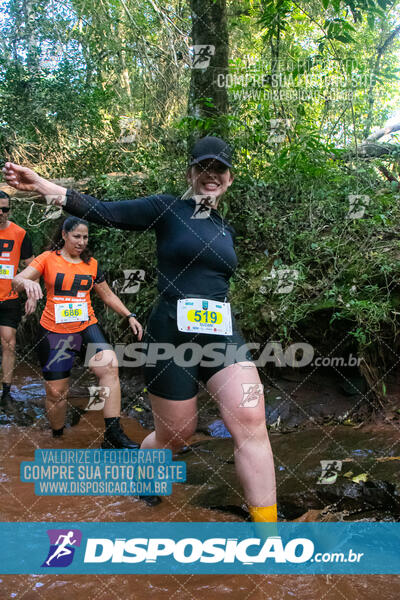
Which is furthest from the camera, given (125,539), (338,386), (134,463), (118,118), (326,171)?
(118,118)

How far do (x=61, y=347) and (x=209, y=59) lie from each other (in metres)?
3.70

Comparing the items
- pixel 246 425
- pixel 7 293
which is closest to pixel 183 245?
pixel 246 425

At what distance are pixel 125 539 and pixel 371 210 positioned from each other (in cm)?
398

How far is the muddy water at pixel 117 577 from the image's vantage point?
82.7 inches

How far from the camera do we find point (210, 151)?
95.0 inches

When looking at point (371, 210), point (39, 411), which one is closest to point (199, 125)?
point (371, 210)

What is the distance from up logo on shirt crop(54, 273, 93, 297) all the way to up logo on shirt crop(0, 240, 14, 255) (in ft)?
3.97

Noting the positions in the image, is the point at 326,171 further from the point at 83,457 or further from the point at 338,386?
the point at 83,457

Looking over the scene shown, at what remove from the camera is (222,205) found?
541 centimetres

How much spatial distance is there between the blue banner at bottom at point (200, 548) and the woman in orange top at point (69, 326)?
127cm

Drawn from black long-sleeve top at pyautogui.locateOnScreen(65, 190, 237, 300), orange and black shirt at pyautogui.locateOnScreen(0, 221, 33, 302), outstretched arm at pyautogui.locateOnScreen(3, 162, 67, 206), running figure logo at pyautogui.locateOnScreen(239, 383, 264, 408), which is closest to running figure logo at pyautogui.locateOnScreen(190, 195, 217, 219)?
black long-sleeve top at pyautogui.locateOnScreen(65, 190, 237, 300)

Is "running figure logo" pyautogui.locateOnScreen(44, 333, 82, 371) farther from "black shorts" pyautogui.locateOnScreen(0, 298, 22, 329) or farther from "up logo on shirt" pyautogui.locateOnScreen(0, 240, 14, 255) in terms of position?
"up logo on shirt" pyautogui.locateOnScreen(0, 240, 14, 255)

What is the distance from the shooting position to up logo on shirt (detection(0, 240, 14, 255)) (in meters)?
4.82

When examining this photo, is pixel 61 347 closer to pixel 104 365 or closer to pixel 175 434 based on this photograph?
pixel 104 365
